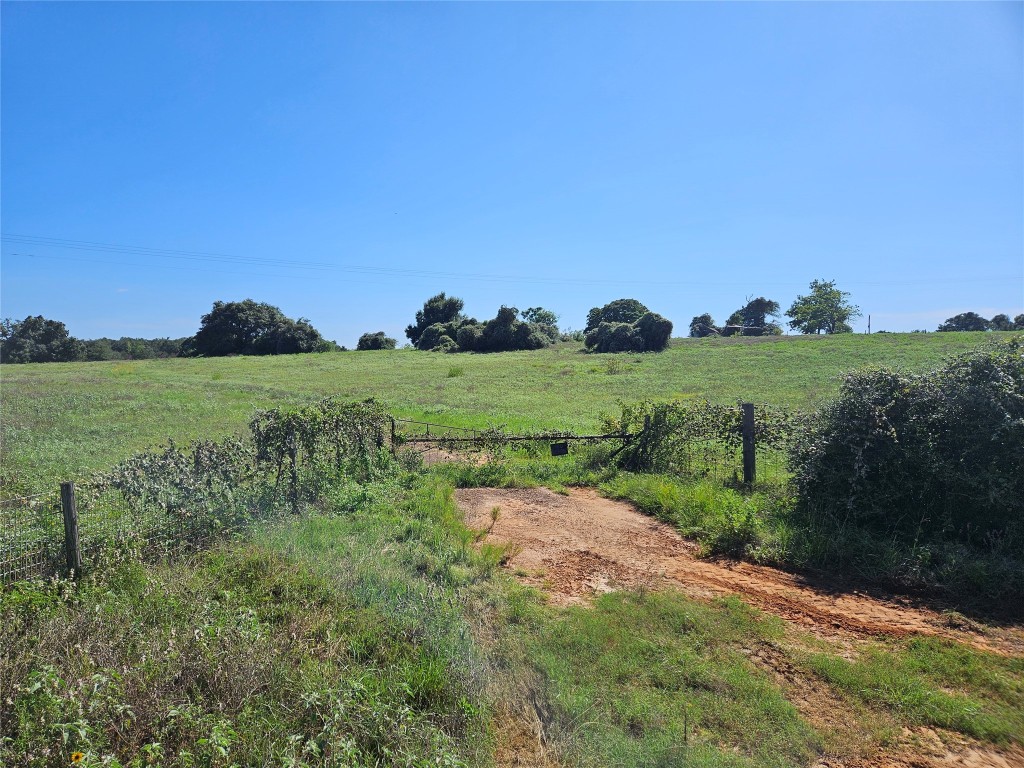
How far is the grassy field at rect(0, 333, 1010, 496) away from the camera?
48.1ft

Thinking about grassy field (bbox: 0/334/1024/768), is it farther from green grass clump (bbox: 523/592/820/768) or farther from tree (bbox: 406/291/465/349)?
tree (bbox: 406/291/465/349)

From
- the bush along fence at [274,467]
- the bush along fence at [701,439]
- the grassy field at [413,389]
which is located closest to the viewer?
the bush along fence at [274,467]

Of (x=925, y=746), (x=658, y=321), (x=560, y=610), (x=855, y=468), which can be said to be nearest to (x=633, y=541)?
(x=560, y=610)

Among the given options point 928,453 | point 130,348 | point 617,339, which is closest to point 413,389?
point 928,453

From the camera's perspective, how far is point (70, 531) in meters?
5.37

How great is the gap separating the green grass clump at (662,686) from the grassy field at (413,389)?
6651mm

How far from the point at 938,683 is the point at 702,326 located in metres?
96.9

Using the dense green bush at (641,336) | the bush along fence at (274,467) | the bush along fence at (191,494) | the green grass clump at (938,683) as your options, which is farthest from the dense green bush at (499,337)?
the green grass clump at (938,683)

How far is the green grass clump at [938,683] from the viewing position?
3711 mm

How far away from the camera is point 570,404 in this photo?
22859mm

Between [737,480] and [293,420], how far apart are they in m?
7.57

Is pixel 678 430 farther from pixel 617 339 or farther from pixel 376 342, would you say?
pixel 376 342

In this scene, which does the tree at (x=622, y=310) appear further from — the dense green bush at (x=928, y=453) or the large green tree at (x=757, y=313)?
the dense green bush at (x=928, y=453)

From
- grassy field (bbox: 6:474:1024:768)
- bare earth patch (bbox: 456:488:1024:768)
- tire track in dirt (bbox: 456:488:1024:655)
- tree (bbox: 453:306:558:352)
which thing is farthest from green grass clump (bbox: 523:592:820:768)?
tree (bbox: 453:306:558:352)
